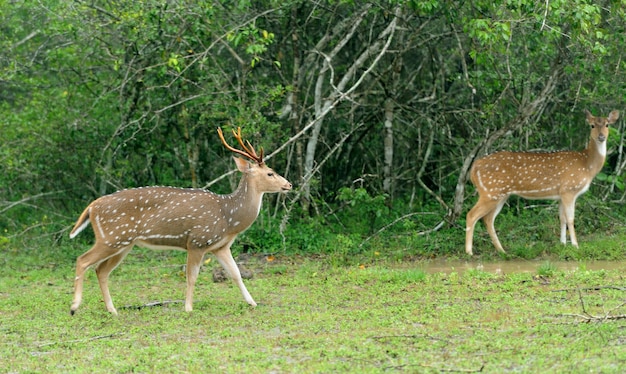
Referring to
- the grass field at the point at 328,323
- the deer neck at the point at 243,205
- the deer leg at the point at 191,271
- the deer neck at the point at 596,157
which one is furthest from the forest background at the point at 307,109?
the deer leg at the point at 191,271

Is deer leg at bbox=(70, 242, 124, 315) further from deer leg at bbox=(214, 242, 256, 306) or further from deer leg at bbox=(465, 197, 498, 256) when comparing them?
deer leg at bbox=(465, 197, 498, 256)

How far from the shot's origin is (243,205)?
8.57m

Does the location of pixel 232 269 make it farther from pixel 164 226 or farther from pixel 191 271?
pixel 164 226

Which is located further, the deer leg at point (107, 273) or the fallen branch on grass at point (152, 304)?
the fallen branch on grass at point (152, 304)

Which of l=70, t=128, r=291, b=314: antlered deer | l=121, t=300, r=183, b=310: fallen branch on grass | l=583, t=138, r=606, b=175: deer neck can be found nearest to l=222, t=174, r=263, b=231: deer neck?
l=70, t=128, r=291, b=314: antlered deer

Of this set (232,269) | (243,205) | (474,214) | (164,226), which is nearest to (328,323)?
(232,269)

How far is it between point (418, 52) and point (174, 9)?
388 centimetres

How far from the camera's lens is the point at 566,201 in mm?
11500

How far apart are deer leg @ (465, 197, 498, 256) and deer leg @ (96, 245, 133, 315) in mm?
4369

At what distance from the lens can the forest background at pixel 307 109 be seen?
444 inches

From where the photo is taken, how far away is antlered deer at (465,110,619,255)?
11.4 m

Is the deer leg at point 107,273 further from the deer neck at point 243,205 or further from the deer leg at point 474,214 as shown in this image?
the deer leg at point 474,214

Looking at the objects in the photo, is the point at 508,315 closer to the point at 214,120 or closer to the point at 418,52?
the point at 214,120

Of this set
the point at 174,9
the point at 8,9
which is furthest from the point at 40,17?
the point at 174,9
